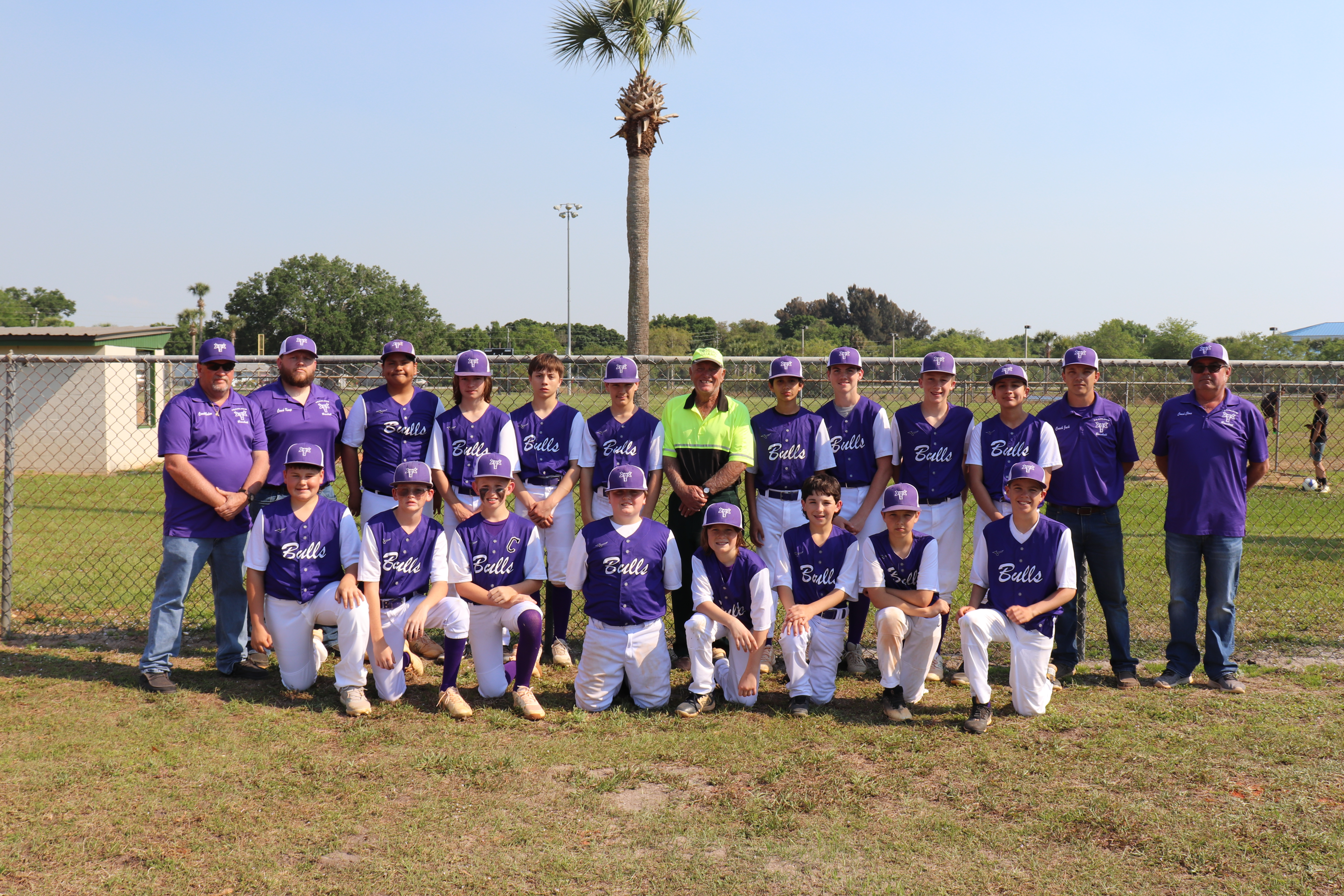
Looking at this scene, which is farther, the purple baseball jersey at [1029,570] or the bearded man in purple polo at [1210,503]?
the bearded man in purple polo at [1210,503]

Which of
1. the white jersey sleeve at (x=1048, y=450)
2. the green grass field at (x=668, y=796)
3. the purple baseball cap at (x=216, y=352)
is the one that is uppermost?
the purple baseball cap at (x=216, y=352)

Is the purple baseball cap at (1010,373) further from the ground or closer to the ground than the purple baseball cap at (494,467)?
further from the ground

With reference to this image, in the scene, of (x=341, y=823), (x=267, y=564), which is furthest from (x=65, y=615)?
(x=341, y=823)

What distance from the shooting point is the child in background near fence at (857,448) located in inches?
215

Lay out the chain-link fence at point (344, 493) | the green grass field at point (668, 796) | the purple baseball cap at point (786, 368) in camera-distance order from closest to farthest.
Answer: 1. the green grass field at point (668, 796)
2. the purple baseball cap at point (786, 368)
3. the chain-link fence at point (344, 493)

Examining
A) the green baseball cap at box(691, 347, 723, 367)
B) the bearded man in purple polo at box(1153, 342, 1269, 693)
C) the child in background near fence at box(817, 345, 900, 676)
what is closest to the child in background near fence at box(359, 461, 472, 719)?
the green baseball cap at box(691, 347, 723, 367)

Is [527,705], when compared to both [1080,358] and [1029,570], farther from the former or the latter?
[1080,358]

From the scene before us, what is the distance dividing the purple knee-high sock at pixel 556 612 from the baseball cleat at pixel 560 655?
4 centimetres

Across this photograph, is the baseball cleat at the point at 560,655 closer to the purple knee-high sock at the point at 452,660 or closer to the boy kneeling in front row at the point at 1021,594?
the purple knee-high sock at the point at 452,660

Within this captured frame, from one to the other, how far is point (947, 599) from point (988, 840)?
2.04 meters

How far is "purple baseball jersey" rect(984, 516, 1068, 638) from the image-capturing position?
4961mm

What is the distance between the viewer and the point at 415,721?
479 centimetres

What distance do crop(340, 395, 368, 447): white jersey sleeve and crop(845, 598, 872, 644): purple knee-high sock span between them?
10.3 feet

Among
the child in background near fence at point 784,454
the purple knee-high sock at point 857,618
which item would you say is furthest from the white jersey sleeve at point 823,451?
the purple knee-high sock at point 857,618
